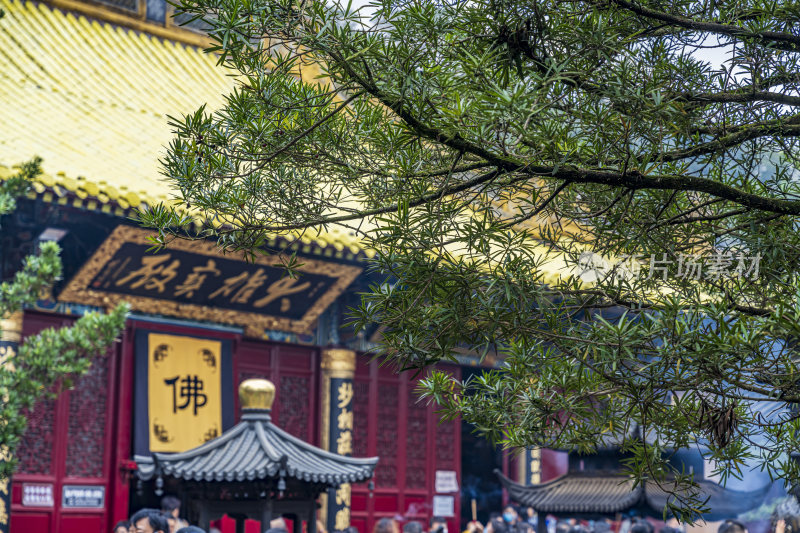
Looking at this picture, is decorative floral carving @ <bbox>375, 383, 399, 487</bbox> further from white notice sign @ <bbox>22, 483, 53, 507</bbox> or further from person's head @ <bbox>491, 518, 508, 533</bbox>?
white notice sign @ <bbox>22, 483, 53, 507</bbox>

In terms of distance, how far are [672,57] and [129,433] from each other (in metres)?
7.65

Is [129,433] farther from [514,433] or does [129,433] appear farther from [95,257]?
[514,433]

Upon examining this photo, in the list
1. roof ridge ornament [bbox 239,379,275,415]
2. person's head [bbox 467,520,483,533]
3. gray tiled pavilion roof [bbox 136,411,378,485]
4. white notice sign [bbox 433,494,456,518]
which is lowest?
person's head [bbox 467,520,483,533]

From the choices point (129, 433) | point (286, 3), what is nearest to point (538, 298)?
point (286, 3)

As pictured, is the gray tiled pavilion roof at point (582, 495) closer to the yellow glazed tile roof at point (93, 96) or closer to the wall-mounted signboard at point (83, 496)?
the wall-mounted signboard at point (83, 496)

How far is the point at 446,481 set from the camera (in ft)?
40.0

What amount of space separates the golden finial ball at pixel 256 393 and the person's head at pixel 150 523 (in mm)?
1902

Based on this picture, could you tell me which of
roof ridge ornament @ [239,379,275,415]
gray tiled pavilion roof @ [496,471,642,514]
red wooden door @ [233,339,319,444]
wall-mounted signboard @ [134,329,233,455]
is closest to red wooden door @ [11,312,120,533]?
wall-mounted signboard @ [134,329,233,455]

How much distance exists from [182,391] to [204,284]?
1137 millimetres

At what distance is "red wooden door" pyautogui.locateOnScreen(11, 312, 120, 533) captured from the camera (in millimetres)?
8758

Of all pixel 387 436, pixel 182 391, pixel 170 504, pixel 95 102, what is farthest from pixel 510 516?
pixel 95 102

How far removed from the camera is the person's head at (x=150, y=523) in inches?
201

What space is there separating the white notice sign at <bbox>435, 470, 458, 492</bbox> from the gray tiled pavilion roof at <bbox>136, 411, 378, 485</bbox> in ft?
15.2

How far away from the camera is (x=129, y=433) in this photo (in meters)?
9.52
